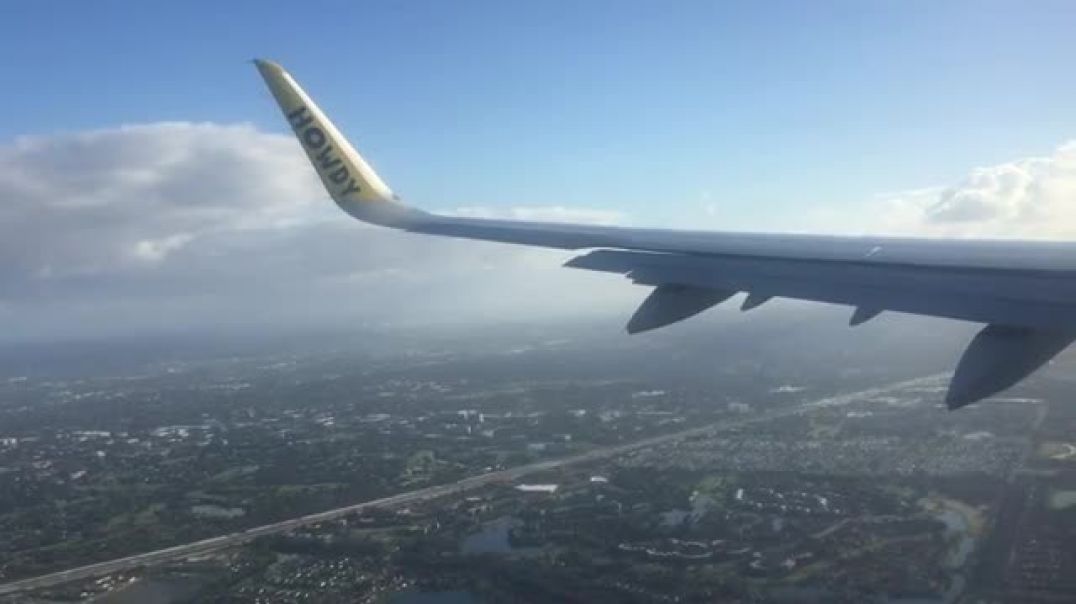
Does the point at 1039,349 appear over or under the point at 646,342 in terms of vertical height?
over

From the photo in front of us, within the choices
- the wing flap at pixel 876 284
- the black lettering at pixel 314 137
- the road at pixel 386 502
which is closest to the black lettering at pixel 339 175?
the black lettering at pixel 314 137

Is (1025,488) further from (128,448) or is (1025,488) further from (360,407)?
(128,448)

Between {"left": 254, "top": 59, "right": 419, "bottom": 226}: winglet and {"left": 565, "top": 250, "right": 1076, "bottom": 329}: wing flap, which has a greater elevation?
{"left": 254, "top": 59, "right": 419, "bottom": 226}: winglet

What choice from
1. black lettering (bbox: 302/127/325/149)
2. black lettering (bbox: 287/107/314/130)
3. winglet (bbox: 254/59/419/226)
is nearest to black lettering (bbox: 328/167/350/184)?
winglet (bbox: 254/59/419/226)

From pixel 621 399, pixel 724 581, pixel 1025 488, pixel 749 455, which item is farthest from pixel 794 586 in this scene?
pixel 621 399

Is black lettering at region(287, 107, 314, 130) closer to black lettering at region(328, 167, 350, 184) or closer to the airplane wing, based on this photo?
the airplane wing

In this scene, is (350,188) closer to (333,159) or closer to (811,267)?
(333,159)
